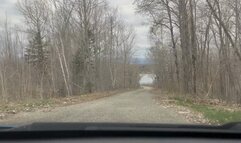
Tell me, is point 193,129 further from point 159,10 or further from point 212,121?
point 159,10

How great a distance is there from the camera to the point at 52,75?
51.5 meters

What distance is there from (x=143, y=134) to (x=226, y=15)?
43.2m

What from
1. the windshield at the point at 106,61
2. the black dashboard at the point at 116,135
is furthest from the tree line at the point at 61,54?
the black dashboard at the point at 116,135

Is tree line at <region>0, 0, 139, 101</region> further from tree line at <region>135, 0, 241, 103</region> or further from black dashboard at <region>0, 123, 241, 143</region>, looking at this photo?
black dashboard at <region>0, 123, 241, 143</region>

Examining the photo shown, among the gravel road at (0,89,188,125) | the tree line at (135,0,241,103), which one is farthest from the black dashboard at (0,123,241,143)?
the tree line at (135,0,241,103)

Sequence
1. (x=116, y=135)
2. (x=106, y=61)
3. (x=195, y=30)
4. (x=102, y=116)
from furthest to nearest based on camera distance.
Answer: (x=106, y=61) → (x=195, y=30) → (x=102, y=116) → (x=116, y=135)

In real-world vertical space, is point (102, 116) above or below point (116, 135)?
below

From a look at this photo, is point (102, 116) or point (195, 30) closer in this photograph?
point (102, 116)

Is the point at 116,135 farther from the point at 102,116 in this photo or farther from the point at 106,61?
the point at 106,61

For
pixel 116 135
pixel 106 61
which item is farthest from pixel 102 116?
pixel 106 61

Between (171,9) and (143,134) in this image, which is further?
(171,9)

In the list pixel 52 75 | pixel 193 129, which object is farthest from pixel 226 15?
pixel 193 129

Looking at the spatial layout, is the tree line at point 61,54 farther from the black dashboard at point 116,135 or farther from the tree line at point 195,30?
the black dashboard at point 116,135

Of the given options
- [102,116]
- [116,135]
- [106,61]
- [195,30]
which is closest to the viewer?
[116,135]
